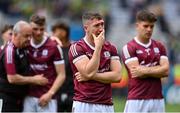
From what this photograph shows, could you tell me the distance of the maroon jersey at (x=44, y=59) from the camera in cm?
1172

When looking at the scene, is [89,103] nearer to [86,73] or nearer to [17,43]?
[86,73]

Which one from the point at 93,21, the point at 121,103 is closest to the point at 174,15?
the point at 121,103

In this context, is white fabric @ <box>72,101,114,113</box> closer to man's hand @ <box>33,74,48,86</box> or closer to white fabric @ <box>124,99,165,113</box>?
white fabric @ <box>124,99,165,113</box>

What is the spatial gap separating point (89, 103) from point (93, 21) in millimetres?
1108

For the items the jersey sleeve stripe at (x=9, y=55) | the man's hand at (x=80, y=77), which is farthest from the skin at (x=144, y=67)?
the jersey sleeve stripe at (x=9, y=55)

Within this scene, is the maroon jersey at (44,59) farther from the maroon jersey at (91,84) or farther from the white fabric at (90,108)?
the white fabric at (90,108)

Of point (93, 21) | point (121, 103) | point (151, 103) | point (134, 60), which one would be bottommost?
point (121, 103)

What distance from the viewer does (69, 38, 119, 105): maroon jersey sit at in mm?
9633

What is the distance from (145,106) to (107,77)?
1408 millimetres

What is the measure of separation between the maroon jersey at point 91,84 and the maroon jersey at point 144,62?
3.49ft

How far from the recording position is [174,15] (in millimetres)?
27812

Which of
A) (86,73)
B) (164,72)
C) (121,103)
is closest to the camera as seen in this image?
(86,73)

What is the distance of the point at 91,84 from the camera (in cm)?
964

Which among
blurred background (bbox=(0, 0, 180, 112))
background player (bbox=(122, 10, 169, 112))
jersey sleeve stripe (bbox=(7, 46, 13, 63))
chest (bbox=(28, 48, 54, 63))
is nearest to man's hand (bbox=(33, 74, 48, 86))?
chest (bbox=(28, 48, 54, 63))
